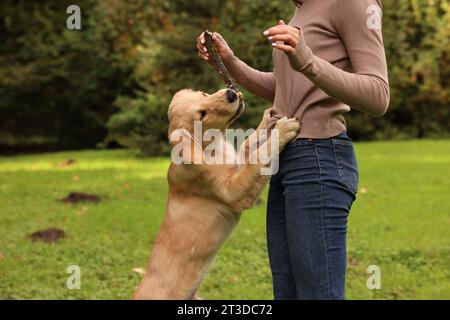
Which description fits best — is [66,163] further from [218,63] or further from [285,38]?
[285,38]

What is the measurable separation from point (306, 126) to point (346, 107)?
0.20m

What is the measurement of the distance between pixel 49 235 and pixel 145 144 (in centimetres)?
739

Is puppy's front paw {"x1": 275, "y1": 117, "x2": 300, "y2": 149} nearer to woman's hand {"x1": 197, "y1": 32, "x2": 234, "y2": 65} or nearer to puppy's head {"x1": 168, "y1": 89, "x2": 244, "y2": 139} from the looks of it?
puppy's head {"x1": 168, "y1": 89, "x2": 244, "y2": 139}

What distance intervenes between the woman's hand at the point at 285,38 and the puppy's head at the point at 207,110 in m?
0.77

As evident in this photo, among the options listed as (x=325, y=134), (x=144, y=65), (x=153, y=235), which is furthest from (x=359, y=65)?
(x=144, y=65)

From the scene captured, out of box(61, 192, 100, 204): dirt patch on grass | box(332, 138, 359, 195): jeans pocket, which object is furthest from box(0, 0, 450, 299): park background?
box(332, 138, 359, 195): jeans pocket

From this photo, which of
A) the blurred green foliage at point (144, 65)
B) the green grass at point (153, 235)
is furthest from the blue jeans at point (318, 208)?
the blurred green foliage at point (144, 65)

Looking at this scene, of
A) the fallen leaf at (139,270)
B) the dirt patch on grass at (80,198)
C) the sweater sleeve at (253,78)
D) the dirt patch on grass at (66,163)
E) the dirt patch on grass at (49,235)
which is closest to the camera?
the sweater sleeve at (253,78)

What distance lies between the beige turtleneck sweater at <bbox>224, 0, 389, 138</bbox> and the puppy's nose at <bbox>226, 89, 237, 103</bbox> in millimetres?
311

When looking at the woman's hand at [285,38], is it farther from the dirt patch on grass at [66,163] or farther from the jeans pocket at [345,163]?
the dirt patch on grass at [66,163]

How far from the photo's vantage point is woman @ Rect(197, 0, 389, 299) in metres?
2.63

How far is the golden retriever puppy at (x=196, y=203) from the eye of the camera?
3.25 metres

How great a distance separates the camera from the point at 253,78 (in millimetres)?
3346
